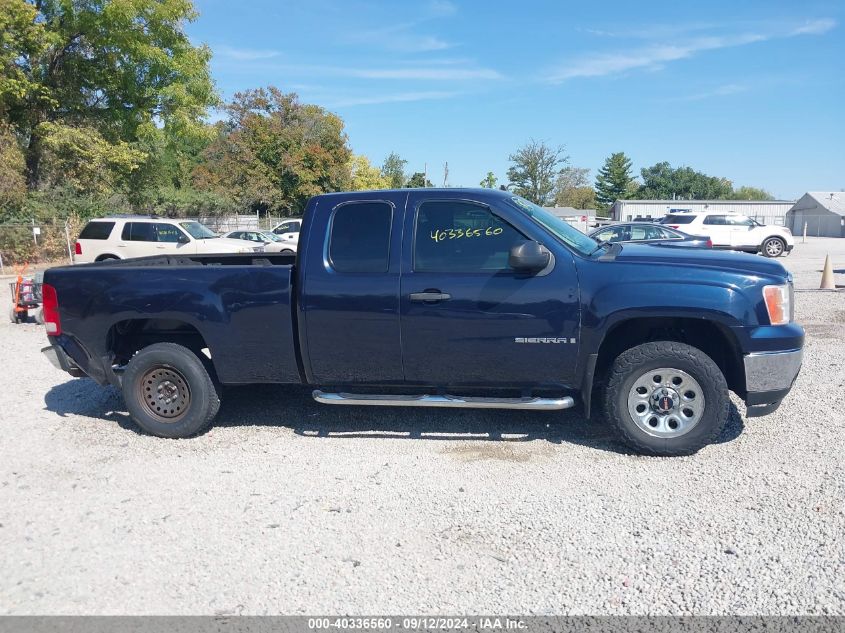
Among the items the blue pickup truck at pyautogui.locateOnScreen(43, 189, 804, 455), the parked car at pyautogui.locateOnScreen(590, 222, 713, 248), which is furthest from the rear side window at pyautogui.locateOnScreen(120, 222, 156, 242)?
the blue pickup truck at pyautogui.locateOnScreen(43, 189, 804, 455)

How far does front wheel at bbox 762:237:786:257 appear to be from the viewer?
22.8 metres

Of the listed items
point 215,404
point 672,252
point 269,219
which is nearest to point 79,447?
point 215,404

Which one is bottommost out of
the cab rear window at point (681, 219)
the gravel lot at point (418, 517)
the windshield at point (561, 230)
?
the gravel lot at point (418, 517)

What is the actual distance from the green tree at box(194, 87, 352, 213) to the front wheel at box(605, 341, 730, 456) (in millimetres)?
46384

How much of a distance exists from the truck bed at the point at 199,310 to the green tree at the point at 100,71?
24.9 m

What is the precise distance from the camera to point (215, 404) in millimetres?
5270

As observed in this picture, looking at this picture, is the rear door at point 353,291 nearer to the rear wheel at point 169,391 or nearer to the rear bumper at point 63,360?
the rear wheel at point 169,391

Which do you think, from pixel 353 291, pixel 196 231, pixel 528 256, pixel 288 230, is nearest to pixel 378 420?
pixel 353 291

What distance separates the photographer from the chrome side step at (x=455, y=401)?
4711 millimetres

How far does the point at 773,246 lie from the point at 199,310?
23154mm

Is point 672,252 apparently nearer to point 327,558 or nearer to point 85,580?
point 327,558

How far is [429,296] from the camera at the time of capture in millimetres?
4691

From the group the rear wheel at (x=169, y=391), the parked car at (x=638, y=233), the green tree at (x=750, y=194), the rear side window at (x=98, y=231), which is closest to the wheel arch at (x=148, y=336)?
the rear wheel at (x=169, y=391)

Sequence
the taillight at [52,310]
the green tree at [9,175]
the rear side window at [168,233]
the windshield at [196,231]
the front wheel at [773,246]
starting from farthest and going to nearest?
the green tree at [9,175] < the front wheel at [773,246] < the windshield at [196,231] < the rear side window at [168,233] < the taillight at [52,310]
